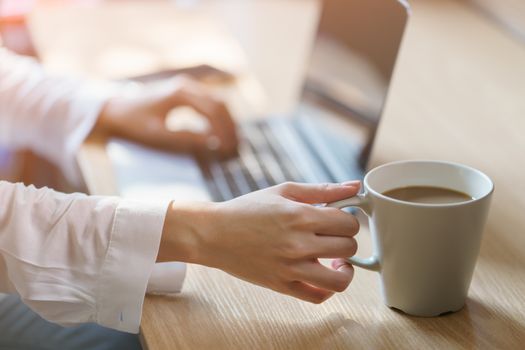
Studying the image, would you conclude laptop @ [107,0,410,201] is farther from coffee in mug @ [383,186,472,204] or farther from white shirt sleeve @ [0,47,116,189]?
coffee in mug @ [383,186,472,204]

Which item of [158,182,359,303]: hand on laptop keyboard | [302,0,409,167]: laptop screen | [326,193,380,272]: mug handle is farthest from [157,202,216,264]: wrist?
[302,0,409,167]: laptop screen

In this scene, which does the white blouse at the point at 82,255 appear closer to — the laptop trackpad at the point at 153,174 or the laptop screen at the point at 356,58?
the laptop trackpad at the point at 153,174

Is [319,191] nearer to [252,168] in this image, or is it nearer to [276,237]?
[276,237]

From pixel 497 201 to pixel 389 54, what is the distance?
0.22 metres

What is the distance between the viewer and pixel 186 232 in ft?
2.73

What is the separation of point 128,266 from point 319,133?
47cm

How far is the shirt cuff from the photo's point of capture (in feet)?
2.69

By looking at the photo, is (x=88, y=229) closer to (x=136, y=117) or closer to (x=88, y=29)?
(x=136, y=117)

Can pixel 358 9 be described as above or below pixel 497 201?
above

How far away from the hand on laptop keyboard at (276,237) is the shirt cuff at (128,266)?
17 mm

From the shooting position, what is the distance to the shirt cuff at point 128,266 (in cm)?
82

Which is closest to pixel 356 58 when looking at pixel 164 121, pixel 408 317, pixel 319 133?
pixel 319 133

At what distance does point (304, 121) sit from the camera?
1.27 metres

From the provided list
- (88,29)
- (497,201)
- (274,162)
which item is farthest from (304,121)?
(88,29)
